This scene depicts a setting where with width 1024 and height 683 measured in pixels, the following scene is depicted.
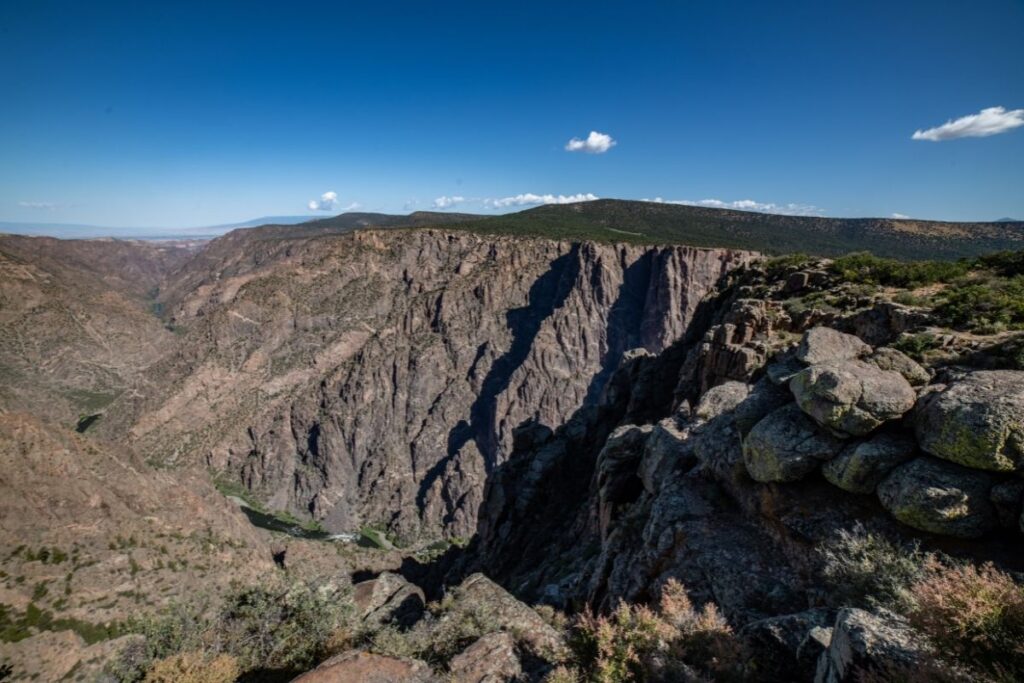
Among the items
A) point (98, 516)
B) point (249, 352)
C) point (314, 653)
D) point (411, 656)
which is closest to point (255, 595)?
point (314, 653)

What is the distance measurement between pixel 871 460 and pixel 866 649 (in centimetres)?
610

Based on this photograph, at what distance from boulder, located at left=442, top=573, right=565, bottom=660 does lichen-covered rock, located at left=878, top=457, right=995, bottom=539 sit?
303 inches

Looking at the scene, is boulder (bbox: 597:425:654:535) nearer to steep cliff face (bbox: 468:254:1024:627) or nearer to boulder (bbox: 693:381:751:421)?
steep cliff face (bbox: 468:254:1024:627)

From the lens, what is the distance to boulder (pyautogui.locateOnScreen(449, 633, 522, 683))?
8438 mm

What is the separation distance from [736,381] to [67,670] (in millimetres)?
41740

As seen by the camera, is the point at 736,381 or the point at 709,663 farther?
the point at 736,381

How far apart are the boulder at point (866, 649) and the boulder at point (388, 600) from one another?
1106 centimetres

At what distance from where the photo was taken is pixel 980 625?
4.89 meters

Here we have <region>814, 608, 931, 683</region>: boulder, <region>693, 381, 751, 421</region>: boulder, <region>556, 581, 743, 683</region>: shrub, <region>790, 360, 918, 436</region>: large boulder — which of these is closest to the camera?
<region>814, 608, 931, 683</region>: boulder

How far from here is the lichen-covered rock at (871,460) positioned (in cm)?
1002

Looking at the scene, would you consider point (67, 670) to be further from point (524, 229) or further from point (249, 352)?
point (524, 229)

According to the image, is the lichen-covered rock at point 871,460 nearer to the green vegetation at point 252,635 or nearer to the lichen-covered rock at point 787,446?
the lichen-covered rock at point 787,446

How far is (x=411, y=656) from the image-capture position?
8.98 m

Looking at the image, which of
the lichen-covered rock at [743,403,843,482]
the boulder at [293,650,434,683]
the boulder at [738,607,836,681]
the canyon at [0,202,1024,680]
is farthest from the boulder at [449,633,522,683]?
the lichen-covered rock at [743,403,843,482]
